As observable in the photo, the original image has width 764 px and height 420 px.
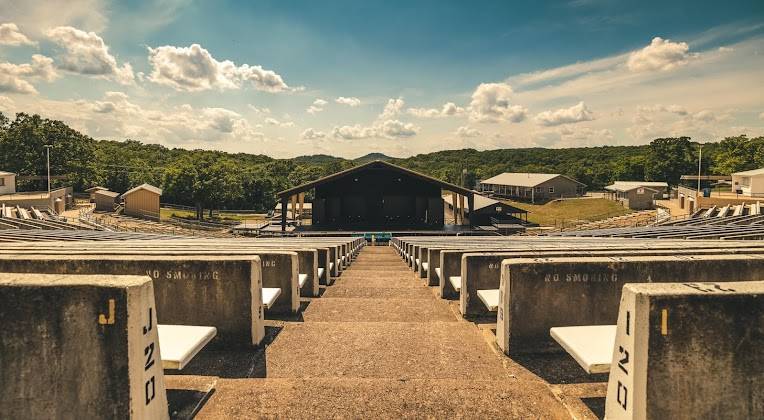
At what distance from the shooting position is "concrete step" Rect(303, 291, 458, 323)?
6.34 m

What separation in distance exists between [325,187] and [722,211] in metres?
33.9

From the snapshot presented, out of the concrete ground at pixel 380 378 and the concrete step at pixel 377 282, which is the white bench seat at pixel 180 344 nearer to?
the concrete ground at pixel 380 378

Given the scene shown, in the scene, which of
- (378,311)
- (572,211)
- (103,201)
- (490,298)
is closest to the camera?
(490,298)

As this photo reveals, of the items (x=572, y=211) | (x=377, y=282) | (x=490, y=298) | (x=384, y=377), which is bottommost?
(x=572, y=211)

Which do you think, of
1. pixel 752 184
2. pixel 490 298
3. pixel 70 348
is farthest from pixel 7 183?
pixel 752 184

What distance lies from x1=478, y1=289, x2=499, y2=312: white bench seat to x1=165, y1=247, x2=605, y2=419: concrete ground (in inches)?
15.1

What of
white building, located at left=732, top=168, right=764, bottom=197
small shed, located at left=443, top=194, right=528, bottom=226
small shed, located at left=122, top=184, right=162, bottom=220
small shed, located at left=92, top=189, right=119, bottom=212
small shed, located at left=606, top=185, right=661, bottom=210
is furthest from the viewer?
small shed, located at left=606, top=185, right=661, bottom=210

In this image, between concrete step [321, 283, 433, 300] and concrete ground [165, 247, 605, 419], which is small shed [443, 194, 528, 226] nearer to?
concrete step [321, 283, 433, 300]

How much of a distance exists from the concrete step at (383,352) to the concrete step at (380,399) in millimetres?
443

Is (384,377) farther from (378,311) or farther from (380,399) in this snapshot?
(378,311)

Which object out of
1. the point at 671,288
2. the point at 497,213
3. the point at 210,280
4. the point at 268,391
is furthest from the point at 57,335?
the point at 497,213

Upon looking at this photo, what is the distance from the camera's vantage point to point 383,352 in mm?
4562

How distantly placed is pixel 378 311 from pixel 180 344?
3.63 m

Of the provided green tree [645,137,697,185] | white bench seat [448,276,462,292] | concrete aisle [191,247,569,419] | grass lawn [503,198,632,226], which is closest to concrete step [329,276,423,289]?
white bench seat [448,276,462,292]
